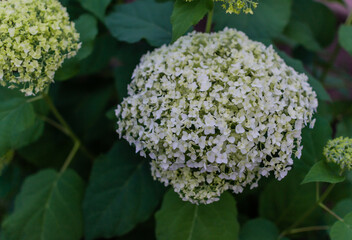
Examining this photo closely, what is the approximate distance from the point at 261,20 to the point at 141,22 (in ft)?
1.71

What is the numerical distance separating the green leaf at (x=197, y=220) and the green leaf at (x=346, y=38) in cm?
85

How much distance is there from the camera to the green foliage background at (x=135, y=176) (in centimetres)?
125

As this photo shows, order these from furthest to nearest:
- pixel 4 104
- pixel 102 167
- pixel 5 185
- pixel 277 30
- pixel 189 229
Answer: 1. pixel 5 185
2. pixel 277 30
3. pixel 102 167
4. pixel 4 104
5. pixel 189 229

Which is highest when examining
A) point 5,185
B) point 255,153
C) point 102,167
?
point 255,153

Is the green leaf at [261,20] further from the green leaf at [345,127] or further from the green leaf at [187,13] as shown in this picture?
the green leaf at [345,127]

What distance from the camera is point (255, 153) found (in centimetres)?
103

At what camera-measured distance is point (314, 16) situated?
2029 millimetres

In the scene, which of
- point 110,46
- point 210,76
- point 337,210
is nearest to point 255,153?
point 210,76

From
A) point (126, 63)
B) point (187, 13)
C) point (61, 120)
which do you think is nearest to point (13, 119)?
point (61, 120)

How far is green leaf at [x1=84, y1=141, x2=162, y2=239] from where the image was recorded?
1411mm

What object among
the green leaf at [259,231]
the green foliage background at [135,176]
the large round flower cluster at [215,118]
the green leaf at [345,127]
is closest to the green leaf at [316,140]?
the green foliage background at [135,176]

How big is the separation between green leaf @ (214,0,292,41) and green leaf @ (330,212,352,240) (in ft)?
2.65

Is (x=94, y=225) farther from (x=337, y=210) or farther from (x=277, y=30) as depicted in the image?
(x=277, y=30)

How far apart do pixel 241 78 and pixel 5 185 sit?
4.25 ft
